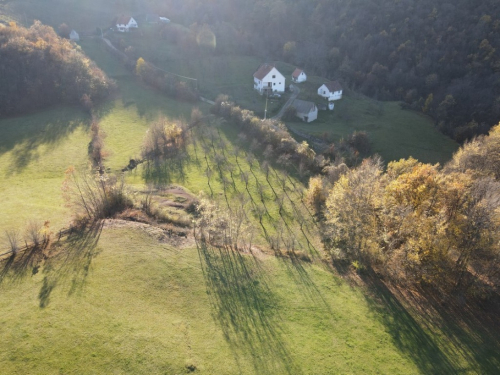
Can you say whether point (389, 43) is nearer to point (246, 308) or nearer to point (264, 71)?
point (264, 71)

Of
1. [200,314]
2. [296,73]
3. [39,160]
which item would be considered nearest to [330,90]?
[296,73]

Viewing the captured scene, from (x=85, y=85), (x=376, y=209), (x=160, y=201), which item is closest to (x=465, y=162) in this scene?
(x=376, y=209)

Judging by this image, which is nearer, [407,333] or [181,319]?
[181,319]

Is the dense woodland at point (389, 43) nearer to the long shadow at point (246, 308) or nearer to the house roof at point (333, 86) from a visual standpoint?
the house roof at point (333, 86)

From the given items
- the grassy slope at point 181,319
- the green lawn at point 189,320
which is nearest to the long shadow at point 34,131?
the green lawn at point 189,320

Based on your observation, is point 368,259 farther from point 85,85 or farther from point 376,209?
point 85,85

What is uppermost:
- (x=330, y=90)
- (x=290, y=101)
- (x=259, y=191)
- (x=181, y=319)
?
(x=330, y=90)

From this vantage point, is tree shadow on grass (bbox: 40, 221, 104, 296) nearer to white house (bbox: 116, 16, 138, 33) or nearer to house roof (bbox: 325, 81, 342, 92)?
house roof (bbox: 325, 81, 342, 92)

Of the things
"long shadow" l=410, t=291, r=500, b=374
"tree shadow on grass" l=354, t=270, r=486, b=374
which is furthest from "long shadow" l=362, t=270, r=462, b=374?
"long shadow" l=410, t=291, r=500, b=374
